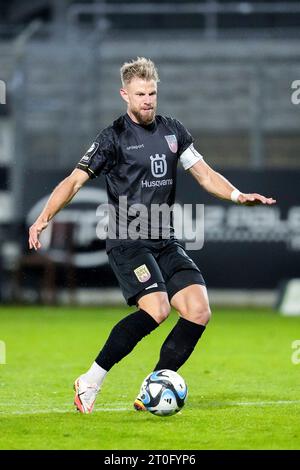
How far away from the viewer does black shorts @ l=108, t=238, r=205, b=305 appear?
25.0 ft

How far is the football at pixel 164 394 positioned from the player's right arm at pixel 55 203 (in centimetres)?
118

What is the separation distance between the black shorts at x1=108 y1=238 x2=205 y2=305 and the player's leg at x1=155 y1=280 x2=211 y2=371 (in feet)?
0.25

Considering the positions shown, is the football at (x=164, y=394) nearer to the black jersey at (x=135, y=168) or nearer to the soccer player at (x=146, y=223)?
the soccer player at (x=146, y=223)

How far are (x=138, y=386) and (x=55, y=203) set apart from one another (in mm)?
2132

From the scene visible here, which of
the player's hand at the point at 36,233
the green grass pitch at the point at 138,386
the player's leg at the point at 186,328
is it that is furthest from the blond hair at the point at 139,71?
the green grass pitch at the point at 138,386

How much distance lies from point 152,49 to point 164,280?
1316 cm

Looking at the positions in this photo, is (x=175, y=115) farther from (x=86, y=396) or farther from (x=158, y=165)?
(x=86, y=396)

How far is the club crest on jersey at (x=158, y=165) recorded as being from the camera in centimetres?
776

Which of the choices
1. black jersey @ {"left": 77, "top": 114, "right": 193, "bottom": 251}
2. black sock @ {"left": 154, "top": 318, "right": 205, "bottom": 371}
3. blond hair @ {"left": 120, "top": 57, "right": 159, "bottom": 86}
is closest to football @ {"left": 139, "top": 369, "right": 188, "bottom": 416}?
black sock @ {"left": 154, "top": 318, "right": 205, "bottom": 371}

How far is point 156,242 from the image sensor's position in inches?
310

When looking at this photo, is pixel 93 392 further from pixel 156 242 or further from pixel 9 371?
pixel 9 371

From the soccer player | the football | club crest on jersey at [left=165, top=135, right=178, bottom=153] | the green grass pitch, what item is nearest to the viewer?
the green grass pitch

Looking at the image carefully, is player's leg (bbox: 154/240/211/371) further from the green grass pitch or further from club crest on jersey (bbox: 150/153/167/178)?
club crest on jersey (bbox: 150/153/167/178)
